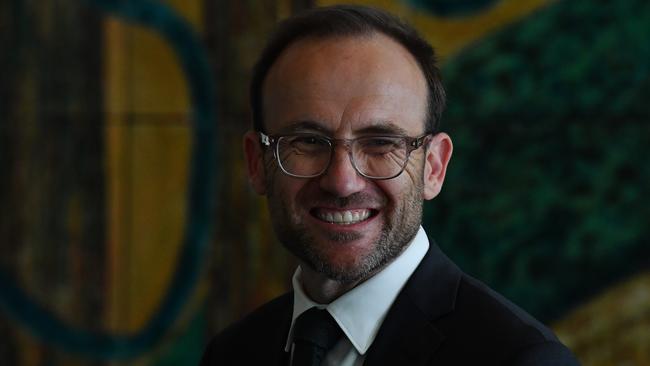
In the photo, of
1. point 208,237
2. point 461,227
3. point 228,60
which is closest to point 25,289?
point 208,237

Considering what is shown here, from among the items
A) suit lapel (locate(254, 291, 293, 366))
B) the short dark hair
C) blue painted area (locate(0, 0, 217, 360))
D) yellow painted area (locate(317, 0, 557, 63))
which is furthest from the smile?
blue painted area (locate(0, 0, 217, 360))

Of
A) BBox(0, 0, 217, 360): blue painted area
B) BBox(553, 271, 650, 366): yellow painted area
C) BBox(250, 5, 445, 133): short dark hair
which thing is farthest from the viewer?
BBox(0, 0, 217, 360): blue painted area

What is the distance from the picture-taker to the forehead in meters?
2.15

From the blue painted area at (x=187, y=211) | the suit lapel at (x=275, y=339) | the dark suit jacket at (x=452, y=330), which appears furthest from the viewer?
the blue painted area at (x=187, y=211)

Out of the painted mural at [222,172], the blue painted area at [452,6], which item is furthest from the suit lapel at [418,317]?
the blue painted area at [452,6]

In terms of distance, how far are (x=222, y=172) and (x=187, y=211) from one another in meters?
0.27

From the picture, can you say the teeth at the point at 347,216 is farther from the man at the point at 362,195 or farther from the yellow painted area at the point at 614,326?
the yellow painted area at the point at 614,326

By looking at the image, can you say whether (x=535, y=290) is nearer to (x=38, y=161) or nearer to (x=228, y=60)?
(x=228, y=60)

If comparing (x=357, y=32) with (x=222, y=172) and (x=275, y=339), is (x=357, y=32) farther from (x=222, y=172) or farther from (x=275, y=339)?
(x=222, y=172)

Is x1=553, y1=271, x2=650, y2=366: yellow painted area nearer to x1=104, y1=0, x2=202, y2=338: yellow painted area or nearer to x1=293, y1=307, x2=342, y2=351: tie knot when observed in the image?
x1=104, y1=0, x2=202, y2=338: yellow painted area

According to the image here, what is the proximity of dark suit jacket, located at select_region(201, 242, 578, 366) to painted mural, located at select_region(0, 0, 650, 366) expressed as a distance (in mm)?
2962

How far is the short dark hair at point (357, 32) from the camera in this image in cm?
226

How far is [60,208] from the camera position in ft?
18.8

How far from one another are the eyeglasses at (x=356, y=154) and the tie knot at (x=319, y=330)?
11.1 inches
